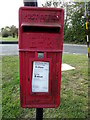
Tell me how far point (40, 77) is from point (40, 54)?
26 cm

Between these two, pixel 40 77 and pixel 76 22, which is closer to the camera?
pixel 40 77

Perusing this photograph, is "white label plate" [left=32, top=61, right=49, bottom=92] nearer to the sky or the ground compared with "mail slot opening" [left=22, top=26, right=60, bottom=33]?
nearer to the ground

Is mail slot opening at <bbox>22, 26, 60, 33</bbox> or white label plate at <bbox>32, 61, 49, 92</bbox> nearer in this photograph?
mail slot opening at <bbox>22, 26, 60, 33</bbox>

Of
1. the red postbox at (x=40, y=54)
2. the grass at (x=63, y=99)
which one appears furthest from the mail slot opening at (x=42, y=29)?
the grass at (x=63, y=99)

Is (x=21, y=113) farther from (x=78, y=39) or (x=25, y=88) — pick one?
(x=78, y=39)

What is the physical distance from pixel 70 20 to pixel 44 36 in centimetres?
102

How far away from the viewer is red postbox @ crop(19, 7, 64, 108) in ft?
5.28

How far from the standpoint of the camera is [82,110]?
251 centimetres

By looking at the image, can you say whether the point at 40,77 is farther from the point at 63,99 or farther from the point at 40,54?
the point at 63,99

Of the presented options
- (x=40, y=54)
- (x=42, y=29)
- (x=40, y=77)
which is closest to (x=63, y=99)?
(x=40, y=77)

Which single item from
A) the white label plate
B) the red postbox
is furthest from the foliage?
the white label plate

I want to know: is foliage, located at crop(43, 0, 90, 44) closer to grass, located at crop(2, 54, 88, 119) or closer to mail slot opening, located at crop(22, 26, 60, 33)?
mail slot opening, located at crop(22, 26, 60, 33)

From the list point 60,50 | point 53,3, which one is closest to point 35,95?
point 60,50

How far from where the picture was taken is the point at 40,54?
5.43ft
